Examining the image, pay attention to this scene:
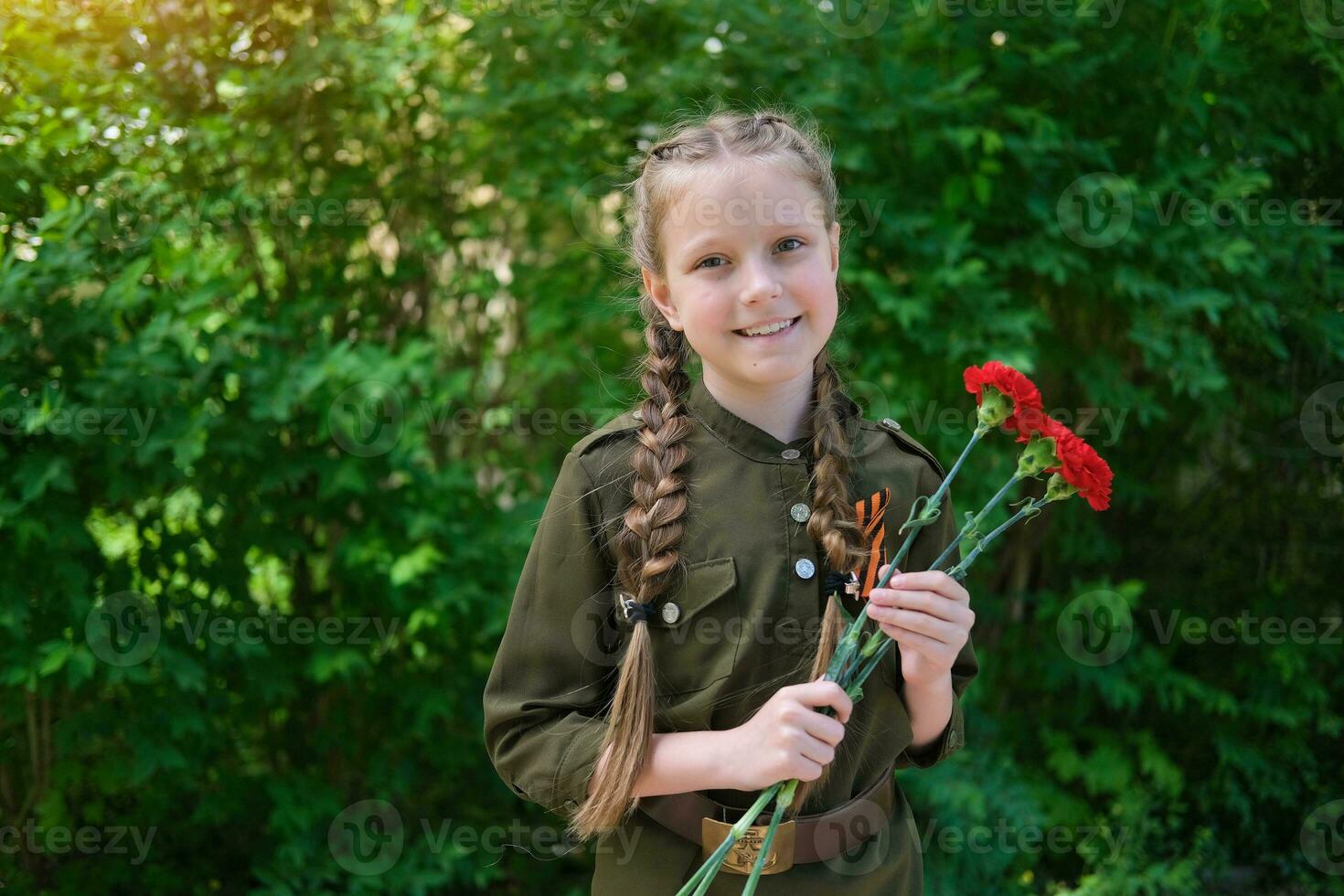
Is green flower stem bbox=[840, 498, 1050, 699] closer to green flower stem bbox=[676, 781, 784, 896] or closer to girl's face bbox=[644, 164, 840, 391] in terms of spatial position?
green flower stem bbox=[676, 781, 784, 896]

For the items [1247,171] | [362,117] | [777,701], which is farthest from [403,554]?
[1247,171]

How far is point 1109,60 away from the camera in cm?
342

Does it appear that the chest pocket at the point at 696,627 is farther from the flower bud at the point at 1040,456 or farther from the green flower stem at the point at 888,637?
the flower bud at the point at 1040,456

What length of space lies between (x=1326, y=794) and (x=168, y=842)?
12.1ft

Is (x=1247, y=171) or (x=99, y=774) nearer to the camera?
(x=99, y=774)

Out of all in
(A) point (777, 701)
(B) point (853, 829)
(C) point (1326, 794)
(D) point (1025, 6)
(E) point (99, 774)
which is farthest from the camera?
(C) point (1326, 794)

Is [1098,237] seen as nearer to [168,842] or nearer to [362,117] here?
[362,117]
